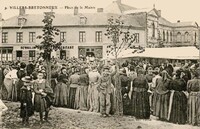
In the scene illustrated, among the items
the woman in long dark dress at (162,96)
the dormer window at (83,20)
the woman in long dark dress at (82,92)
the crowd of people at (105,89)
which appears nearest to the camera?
the crowd of people at (105,89)

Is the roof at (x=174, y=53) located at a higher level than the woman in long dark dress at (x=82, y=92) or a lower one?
higher

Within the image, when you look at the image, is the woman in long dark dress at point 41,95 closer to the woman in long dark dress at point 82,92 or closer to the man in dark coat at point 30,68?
the woman in long dark dress at point 82,92

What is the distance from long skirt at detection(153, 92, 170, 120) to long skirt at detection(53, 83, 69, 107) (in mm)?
1917

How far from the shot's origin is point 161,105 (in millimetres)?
6297

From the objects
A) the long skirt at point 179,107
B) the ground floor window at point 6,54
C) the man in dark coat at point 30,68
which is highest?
the ground floor window at point 6,54

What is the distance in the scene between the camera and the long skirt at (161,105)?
20.3ft

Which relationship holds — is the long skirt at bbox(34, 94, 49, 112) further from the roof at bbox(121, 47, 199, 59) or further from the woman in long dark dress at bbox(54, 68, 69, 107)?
the roof at bbox(121, 47, 199, 59)

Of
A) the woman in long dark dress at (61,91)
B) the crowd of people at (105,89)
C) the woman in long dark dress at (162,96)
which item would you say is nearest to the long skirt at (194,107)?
the crowd of people at (105,89)

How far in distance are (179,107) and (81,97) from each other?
6.89ft

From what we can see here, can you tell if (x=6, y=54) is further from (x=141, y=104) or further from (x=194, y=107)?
(x=194, y=107)

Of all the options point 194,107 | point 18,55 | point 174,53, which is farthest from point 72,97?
point 174,53

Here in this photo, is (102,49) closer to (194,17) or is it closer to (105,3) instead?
(105,3)

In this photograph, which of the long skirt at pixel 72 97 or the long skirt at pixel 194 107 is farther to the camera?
the long skirt at pixel 72 97

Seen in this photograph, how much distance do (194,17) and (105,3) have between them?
1.70 meters
